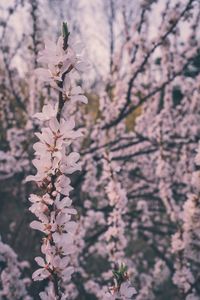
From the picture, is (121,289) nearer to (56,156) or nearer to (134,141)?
(56,156)

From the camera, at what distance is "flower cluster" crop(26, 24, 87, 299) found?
1.93m

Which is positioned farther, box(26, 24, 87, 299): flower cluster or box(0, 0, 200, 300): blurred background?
box(0, 0, 200, 300): blurred background

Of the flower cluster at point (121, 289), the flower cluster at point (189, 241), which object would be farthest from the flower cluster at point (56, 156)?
the flower cluster at point (189, 241)

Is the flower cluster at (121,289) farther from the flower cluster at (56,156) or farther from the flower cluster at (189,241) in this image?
the flower cluster at (189,241)

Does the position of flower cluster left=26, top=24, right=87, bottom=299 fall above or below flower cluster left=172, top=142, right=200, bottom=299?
above

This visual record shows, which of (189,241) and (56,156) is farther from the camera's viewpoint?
(189,241)

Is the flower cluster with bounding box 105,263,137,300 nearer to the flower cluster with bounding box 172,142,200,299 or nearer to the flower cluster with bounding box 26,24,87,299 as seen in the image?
the flower cluster with bounding box 26,24,87,299

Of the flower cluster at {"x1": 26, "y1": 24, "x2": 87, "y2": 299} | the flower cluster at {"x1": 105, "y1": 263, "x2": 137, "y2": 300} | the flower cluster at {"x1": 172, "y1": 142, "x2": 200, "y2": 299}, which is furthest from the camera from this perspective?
the flower cluster at {"x1": 172, "y1": 142, "x2": 200, "y2": 299}

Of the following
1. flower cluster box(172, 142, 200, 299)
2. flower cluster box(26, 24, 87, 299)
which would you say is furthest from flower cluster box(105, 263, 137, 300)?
flower cluster box(172, 142, 200, 299)

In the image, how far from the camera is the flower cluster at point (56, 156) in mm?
1931

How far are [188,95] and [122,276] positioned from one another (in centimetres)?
579

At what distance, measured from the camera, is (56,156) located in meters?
1.94

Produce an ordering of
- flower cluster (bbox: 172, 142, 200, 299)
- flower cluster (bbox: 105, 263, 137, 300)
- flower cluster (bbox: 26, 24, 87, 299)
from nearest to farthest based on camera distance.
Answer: flower cluster (bbox: 26, 24, 87, 299), flower cluster (bbox: 105, 263, 137, 300), flower cluster (bbox: 172, 142, 200, 299)

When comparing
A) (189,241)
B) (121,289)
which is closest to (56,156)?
(121,289)
